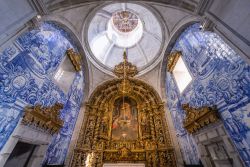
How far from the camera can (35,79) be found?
4137mm

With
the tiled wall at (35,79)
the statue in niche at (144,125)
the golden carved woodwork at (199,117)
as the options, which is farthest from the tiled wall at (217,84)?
the tiled wall at (35,79)

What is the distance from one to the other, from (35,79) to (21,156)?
301 cm

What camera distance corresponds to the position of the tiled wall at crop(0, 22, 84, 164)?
3.16 m

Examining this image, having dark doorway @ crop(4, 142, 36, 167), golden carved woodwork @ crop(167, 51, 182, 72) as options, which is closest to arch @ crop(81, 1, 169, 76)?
golden carved woodwork @ crop(167, 51, 182, 72)

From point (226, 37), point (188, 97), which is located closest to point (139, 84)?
point (188, 97)

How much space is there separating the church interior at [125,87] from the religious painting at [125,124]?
0.07 m

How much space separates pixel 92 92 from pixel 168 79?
553cm

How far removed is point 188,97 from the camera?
5.34 m

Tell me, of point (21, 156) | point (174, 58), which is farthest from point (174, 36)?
point (21, 156)

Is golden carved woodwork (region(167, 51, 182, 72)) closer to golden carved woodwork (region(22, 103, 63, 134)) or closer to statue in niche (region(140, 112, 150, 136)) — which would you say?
statue in niche (region(140, 112, 150, 136))

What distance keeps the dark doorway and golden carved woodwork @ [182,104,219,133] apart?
20.4 ft

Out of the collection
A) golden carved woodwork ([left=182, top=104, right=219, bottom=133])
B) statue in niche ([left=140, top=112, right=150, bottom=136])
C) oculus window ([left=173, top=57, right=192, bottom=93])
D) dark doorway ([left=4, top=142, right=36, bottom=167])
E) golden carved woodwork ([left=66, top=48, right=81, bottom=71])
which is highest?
golden carved woodwork ([left=66, top=48, right=81, bottom=71])

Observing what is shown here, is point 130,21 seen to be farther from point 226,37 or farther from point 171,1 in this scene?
point 226,37

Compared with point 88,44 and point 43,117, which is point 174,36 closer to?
point 88,44
